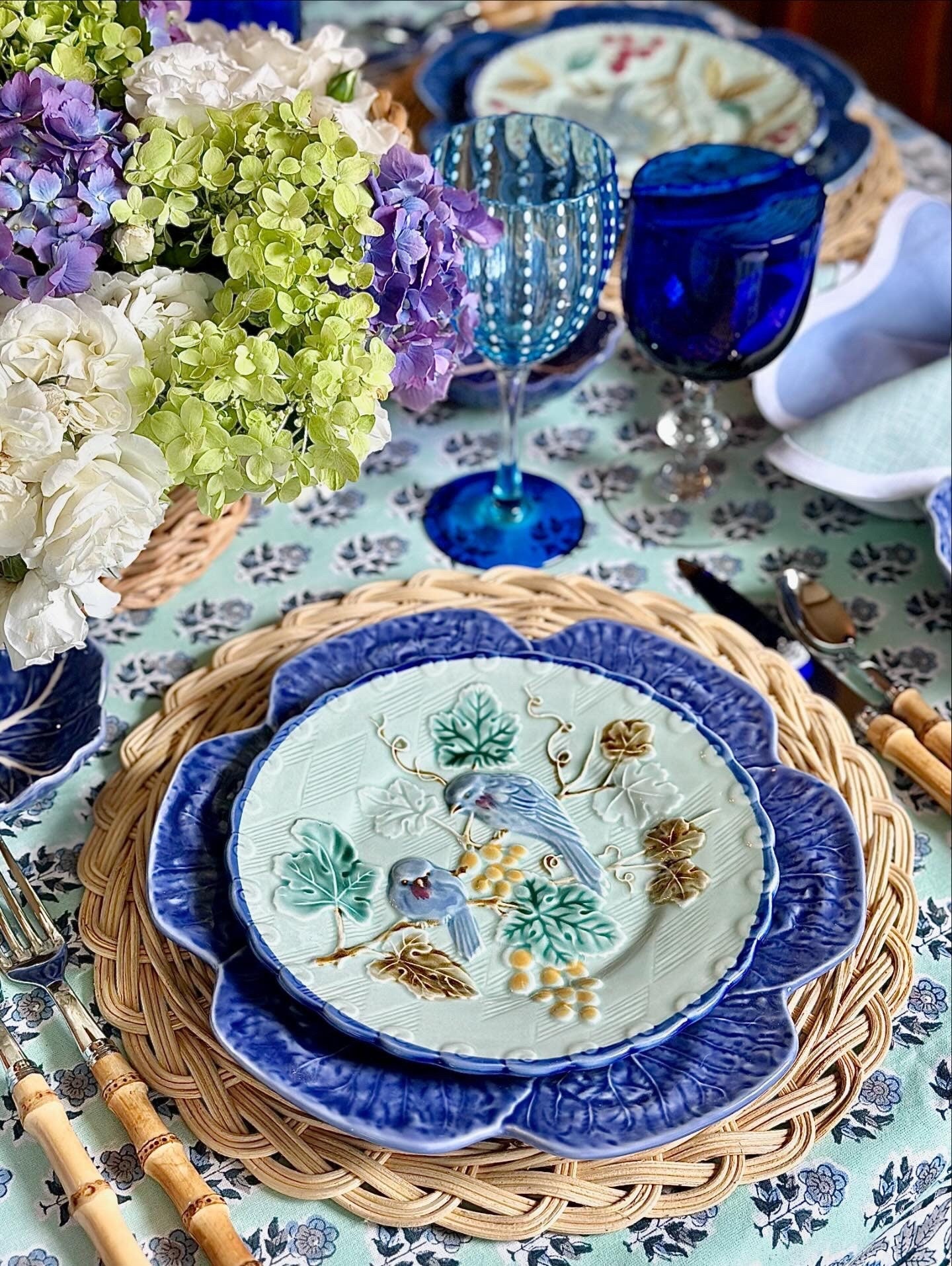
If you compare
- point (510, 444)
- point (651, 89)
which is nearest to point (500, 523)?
point (510, 444)

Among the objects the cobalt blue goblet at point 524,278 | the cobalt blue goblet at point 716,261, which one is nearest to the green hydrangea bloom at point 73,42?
the cobalt blue goblet at point 524,278

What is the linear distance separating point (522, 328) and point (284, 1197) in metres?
0.53

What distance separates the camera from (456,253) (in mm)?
720

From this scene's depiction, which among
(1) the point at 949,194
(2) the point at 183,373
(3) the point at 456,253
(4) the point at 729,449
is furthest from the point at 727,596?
(1) the point at 949,194

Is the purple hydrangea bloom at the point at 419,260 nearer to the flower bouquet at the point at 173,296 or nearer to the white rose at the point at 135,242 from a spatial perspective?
the flower bouquet at the point at 173,296

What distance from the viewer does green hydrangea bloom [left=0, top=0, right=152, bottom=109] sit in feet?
2.37

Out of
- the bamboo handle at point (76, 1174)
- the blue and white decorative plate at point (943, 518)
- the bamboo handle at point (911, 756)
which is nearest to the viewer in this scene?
the bamboo handle at point (76, 1174)

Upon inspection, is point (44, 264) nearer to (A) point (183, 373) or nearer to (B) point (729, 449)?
(A) point (183, 373)

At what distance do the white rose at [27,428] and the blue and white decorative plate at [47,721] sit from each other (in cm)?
18

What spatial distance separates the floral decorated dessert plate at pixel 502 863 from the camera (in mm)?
631

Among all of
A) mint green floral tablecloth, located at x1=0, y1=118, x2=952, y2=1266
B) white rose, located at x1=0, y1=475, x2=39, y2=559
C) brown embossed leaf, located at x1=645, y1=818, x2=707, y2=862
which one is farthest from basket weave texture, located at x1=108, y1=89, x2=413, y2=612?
brown embossed leaf, located at x1=645, y1=818, x2=707, y2=862

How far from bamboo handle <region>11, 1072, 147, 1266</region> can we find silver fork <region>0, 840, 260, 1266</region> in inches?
0.9

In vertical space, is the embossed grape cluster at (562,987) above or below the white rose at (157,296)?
below

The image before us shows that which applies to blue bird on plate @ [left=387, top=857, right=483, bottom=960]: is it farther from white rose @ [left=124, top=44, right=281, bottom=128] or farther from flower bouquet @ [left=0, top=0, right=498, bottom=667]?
white rose @ [left=124, top=44, right=281, bottom=128]
